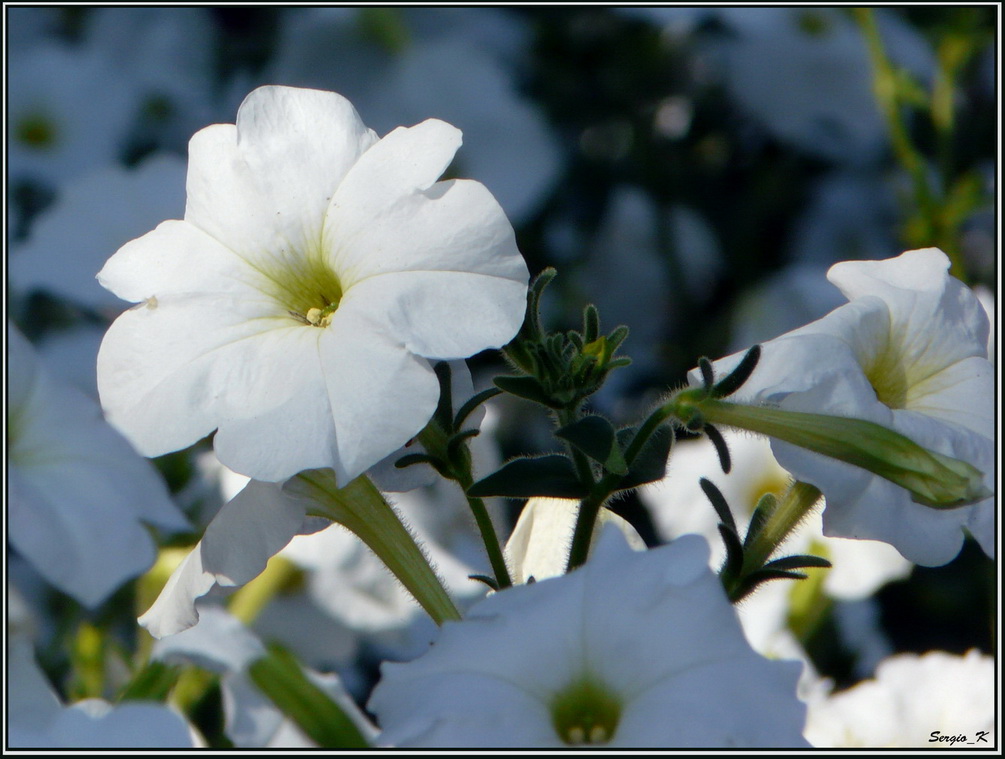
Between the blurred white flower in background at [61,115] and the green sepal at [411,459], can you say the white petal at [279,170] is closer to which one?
the green sepal at [411,459]

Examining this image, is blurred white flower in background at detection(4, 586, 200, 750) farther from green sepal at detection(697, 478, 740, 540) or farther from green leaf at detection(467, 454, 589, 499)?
green sepal at detection(697, 478, 740, 540)

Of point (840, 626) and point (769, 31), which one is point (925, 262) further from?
point (769, 31)

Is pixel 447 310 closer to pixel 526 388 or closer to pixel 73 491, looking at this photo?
pixel 526 388

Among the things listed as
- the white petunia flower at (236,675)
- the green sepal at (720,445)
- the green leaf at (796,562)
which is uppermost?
the green sepal at (720,445)

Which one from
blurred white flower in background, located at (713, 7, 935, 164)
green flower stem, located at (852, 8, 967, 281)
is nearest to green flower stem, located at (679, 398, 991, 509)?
green flower stem, located at (852, 8, 967, 281)

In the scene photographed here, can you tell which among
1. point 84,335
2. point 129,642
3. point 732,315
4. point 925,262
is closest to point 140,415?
point 925,262

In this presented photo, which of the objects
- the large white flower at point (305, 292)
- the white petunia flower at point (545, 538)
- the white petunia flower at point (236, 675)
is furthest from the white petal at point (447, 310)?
the white petunia flower at point (236, 675)
